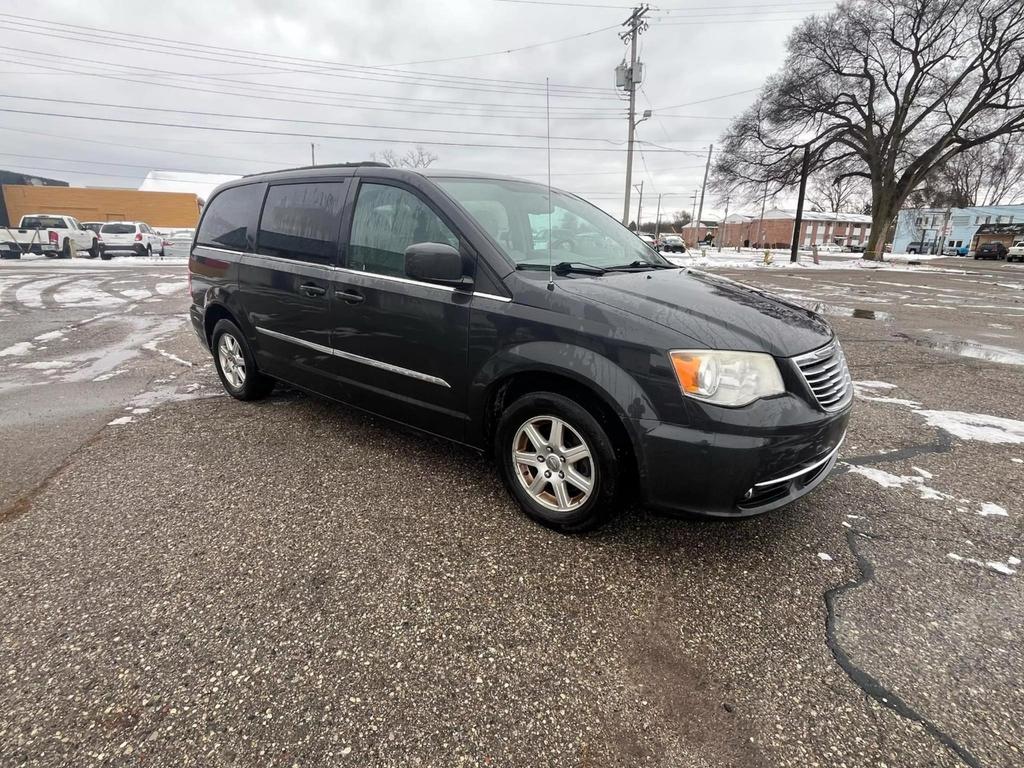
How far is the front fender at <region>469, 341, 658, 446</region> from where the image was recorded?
7.48 feet

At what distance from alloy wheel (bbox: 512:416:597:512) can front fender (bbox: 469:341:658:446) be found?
9.6 inches

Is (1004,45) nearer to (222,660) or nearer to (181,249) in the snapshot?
(222,660)

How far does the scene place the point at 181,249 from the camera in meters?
27.2

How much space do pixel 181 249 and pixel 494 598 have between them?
31.1 m

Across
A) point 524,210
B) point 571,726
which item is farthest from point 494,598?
point 524,210

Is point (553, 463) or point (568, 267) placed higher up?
point (568, 267)

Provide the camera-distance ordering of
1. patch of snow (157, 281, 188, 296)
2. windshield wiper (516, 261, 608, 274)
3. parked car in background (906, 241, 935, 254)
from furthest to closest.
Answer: parked car in background (906, 241, 935, 254) < patch of snow (157, 281, 188, 296) < windshield wiper (516, 261, 608, 274)

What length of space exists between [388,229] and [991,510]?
3.70 meters

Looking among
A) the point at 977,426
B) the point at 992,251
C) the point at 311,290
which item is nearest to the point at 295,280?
the point at 311,290

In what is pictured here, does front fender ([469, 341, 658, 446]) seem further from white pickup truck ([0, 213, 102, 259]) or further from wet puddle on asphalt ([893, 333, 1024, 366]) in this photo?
white pickup truck ([0, 213, 102, 259])

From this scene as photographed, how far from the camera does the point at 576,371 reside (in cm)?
239

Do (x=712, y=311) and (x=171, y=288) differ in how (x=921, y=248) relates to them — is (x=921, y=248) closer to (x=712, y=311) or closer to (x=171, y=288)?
(x=171, y=288)

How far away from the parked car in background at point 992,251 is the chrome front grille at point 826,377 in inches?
2205

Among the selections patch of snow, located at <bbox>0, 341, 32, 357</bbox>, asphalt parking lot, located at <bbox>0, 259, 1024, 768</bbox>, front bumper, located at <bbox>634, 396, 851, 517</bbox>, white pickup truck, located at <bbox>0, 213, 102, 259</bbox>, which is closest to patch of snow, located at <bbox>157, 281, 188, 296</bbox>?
patch of snow, located at <bbox>0, 341, 32, 357</bbox>
